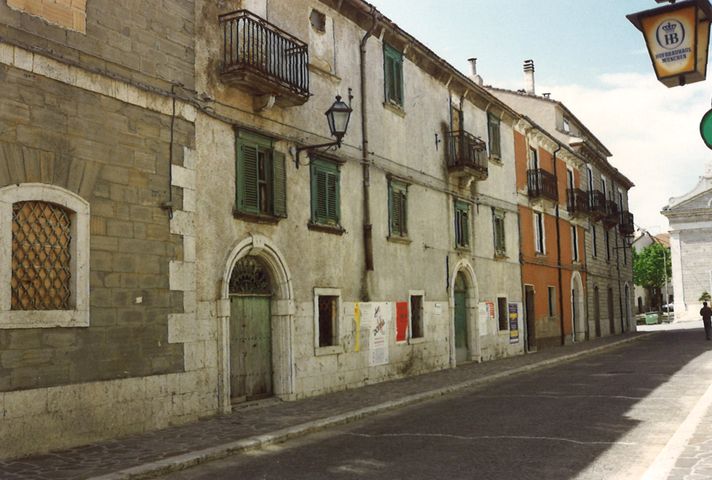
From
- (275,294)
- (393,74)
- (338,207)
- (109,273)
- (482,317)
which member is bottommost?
(482,317)

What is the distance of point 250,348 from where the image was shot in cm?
1333

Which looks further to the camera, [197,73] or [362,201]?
[362,201]

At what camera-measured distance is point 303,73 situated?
14094 mm

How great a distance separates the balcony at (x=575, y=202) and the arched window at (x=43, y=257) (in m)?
26.7

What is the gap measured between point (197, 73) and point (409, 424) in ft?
21.8

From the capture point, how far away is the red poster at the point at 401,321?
17906 mm

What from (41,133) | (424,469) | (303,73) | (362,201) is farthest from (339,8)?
(424,469)

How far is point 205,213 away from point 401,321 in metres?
7.41

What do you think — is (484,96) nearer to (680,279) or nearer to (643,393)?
(643,393)

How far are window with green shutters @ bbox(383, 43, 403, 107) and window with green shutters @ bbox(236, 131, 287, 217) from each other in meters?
5.30

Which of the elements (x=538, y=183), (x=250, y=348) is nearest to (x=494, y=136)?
(x=538, y=183)

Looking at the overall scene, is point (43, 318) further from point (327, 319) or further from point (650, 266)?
point (650, 266)

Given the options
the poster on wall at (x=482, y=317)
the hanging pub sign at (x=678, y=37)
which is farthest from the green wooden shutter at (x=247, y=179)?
the poster on wall at (x=482, y=317)

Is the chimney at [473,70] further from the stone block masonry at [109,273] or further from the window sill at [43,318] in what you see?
the window sill at [43,318]
